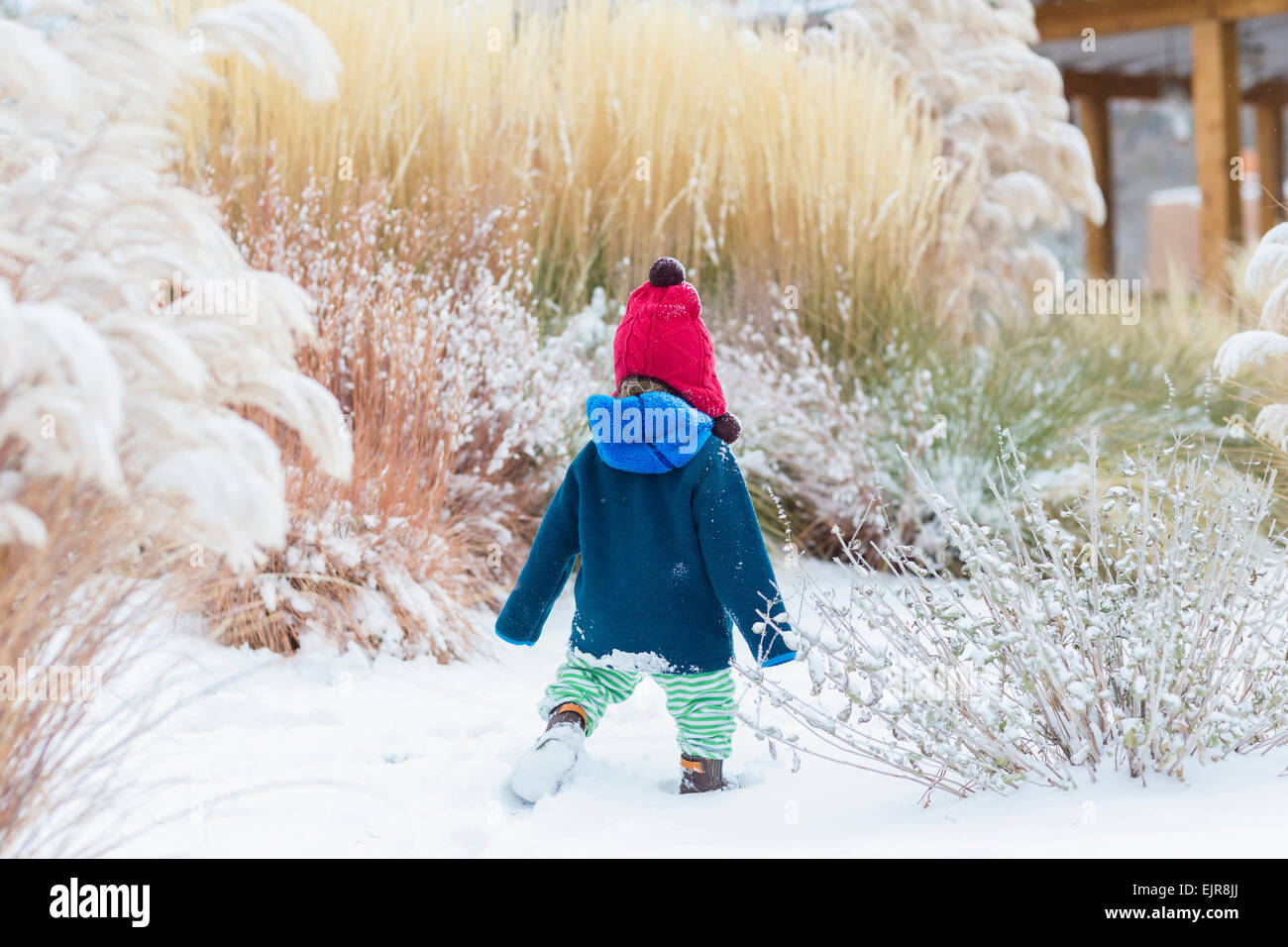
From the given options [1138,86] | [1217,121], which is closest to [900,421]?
[1217,121]

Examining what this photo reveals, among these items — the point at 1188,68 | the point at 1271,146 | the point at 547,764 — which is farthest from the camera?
the point at 1271,146

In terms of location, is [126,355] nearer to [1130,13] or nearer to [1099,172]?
Result: [1130,13]

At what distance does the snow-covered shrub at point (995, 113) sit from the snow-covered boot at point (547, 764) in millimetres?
5410

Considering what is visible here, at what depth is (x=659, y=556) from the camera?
8.71 ft

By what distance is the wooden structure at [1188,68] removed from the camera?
945 cm

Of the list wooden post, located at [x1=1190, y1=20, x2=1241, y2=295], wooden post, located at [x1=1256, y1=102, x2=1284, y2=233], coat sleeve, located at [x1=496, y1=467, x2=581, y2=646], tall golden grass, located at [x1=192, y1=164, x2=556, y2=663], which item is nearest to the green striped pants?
coat sleeve, located at [x1=496, y1=467, x2=581, y2=646]

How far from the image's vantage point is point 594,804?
250cm

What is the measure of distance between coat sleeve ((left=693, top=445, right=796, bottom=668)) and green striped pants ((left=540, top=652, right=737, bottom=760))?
0.14 meters

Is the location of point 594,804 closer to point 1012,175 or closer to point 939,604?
point 939,604

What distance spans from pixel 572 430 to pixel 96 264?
256 centimetres

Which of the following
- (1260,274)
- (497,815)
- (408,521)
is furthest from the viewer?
(408,521)

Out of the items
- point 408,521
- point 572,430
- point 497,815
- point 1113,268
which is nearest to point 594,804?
point 497,815

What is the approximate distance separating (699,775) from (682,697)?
0.54 ft

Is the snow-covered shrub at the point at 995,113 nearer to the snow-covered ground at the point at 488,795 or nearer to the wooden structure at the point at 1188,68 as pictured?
the wooden structure at the point at 1188,68
